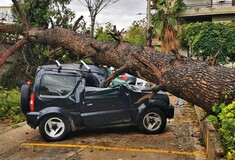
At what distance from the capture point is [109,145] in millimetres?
7012

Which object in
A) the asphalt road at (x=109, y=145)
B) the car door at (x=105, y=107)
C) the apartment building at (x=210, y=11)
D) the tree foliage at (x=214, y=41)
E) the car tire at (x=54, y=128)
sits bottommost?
the asphalt road at (x=109, y=145)

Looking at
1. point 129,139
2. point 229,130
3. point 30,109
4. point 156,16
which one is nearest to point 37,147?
point 30,109

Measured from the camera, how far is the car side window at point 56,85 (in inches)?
293

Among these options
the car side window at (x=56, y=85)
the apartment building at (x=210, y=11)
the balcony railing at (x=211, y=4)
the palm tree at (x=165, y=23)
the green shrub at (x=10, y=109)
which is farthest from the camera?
the balcony railing at (x=211, y=4)

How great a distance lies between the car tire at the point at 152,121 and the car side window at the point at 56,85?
6.01ft

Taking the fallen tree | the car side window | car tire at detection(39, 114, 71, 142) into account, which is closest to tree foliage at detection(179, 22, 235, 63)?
the fallen tree

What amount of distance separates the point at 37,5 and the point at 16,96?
925 centimetres

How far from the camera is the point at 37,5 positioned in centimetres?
1961

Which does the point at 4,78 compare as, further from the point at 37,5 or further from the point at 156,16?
the point at 156,16

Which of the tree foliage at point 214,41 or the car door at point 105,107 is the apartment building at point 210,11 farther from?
the car door at point 105,107

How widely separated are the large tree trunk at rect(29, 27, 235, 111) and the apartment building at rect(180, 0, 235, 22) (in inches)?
1210

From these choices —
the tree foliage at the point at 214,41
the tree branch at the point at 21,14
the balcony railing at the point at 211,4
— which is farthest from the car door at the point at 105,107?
the balcony railing at the point at 211,4

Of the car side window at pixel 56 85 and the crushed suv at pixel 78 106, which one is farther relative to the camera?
the car side window at pixel 56 85

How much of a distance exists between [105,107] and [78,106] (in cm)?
62
